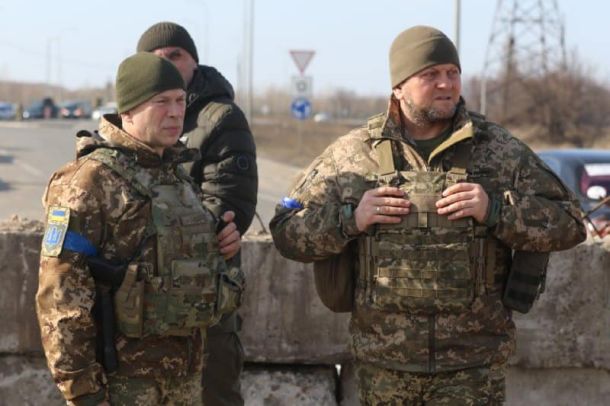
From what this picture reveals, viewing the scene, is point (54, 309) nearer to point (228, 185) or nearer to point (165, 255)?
point (165, 255)

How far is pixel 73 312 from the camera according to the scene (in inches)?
120

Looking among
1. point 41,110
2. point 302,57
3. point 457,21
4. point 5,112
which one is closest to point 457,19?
point 457,21

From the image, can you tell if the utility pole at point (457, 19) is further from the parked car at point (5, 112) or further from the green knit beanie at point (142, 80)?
the parked car at point (5, 112)

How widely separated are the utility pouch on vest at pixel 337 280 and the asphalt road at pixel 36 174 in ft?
18.7

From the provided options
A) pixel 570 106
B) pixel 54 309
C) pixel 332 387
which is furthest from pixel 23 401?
pixel 570 106

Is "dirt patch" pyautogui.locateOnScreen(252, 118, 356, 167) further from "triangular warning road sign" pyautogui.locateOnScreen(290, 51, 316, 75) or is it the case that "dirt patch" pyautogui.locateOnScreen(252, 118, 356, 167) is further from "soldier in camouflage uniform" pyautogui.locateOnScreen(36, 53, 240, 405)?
"soldier in camouflage uniform" pyautogui.locateOnScreen(36, 53, 240, 405)

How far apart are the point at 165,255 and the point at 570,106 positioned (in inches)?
1557

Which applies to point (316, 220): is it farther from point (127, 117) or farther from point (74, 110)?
point (74, 110)

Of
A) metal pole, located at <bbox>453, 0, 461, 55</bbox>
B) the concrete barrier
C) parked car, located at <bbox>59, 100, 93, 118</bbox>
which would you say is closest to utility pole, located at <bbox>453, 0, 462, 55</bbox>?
metal pole, located at <bbox>453, 0, 461, 55</bbox>

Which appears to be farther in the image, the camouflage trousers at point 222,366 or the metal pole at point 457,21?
the metal pole at point 457,21

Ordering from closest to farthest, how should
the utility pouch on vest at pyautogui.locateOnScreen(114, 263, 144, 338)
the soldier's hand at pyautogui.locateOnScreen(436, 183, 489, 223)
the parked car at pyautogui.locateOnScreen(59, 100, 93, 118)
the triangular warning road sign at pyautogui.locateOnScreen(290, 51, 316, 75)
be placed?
the utility pouch on vest at pyautogui.locateOnScreen(114, 263, 144, 338) < the soldier's hand at pyautogui.locateOnScreen(436, 183, 489, 223) < the triangular warning road sign at pyautogui.locateOnScreen(290, 51, 316, 75) < the parked car at pyautogui.locateOnScreen(59, 100, 93, 118)

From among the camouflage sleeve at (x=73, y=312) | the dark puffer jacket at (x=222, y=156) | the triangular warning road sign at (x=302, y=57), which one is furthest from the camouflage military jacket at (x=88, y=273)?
the triangular warning road sign at (x=302, y=57)

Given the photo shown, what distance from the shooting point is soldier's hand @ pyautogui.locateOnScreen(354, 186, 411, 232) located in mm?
3328

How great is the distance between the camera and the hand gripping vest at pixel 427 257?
3.33 meters
